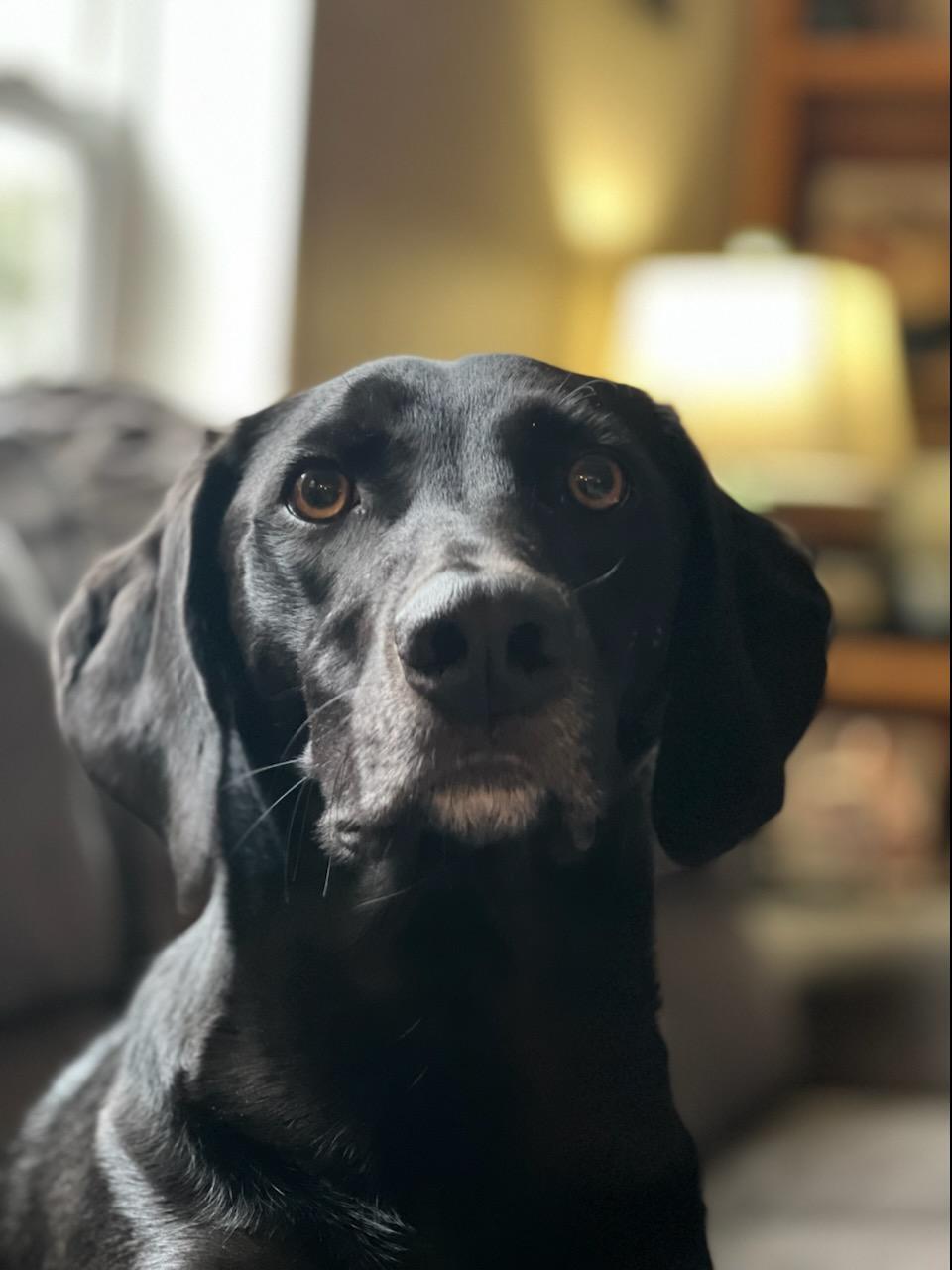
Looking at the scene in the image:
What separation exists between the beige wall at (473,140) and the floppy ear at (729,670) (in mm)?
168

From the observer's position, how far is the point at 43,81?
2.85 ft

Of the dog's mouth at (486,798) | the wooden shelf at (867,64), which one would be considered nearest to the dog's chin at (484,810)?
the dog's mouth at (486,798)

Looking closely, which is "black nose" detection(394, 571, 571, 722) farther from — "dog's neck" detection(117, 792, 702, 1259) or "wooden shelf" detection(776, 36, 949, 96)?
"wooden shelf" detection(776, 36, 949, 96)

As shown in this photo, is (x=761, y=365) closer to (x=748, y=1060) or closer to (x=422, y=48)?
(x=422, y=48)

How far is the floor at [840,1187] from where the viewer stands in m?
0.46

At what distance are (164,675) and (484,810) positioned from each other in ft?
0.43

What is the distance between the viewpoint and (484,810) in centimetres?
36

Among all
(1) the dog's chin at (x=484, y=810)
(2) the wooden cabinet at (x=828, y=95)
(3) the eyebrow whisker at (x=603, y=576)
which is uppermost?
(2) the wooden cabinet at (x=828, y=95)

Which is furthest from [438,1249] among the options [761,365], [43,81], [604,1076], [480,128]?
[761,365]

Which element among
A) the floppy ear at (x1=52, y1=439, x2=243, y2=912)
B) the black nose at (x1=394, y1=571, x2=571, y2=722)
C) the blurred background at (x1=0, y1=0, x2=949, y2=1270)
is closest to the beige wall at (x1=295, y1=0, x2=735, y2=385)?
the blurred background at (x1=0, y1=0, x2=949, y2=1270)

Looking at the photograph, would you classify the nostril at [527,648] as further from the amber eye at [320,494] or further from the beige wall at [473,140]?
the beige wall at [473,140]

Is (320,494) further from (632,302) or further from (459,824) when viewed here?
(632,302)

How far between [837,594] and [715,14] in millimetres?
247

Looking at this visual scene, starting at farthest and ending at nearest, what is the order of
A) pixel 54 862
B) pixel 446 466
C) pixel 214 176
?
pixel 54 862 < pixel 214 176 < pixel 446 466
